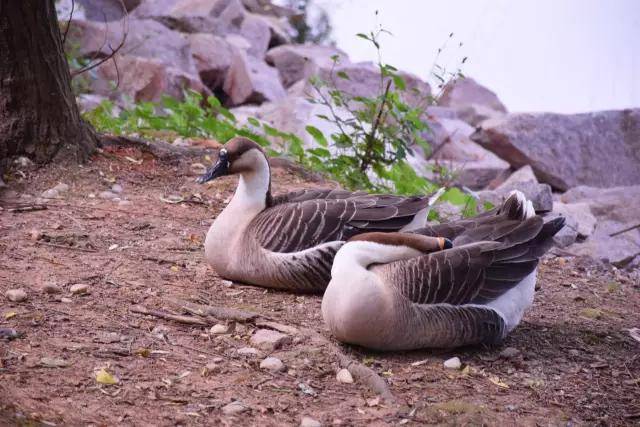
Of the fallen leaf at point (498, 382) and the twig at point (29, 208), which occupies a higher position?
the fallen leaf at point (498, 382)

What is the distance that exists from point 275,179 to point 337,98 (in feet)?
3.02

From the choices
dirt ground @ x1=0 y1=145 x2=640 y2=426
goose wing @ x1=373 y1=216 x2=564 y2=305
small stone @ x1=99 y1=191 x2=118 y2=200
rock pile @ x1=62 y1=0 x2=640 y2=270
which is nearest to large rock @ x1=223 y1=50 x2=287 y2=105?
rock pile @ x1=62 y1=0 x2=640 y2=270

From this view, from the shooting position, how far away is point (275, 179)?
6.94 meters

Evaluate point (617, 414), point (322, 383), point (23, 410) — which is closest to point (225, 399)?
point (322, 383)

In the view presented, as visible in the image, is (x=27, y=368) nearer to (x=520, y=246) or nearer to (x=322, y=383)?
(x=322, y=383)

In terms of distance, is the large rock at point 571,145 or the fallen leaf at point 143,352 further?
the large rock at point 571,145

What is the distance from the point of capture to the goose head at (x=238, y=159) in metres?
5.02

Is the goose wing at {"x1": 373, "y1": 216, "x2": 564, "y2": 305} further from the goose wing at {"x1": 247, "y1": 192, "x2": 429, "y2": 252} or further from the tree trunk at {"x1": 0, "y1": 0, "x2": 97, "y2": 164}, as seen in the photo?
the tree trunk at {"x1": 0, "y1": 0, "x2": 97, "y2": 164}

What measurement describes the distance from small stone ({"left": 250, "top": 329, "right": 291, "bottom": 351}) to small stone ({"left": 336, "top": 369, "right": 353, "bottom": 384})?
0.39 metres

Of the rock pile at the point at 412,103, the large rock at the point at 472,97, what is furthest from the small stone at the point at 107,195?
the large rock at the point at 472,97

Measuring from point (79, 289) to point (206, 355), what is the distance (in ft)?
3.22

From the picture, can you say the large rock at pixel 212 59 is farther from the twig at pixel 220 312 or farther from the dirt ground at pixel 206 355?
the twig at pixel 220 312

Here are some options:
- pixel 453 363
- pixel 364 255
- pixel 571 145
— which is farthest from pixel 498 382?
pixel 571 145

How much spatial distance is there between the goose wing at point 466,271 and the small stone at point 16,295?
1796 millimetres
